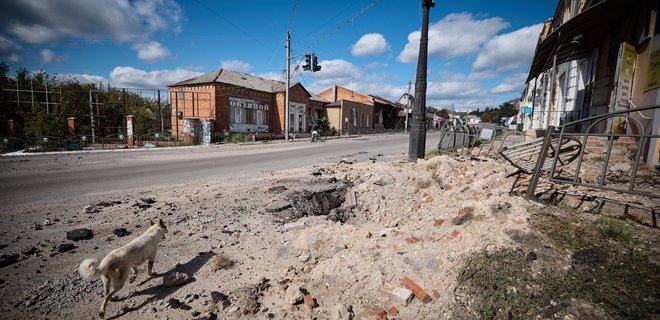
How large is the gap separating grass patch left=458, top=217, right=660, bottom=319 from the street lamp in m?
4.77

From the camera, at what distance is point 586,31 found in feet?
23.8

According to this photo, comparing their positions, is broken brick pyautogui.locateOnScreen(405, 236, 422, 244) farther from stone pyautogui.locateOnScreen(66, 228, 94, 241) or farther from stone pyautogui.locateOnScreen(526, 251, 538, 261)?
stone pyautogui.locateOnScreen(66, 228, 94, 241)

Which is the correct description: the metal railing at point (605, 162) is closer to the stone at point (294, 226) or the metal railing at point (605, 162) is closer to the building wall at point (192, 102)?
the stone at point (294, 226)

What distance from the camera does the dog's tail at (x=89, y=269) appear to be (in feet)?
7.23

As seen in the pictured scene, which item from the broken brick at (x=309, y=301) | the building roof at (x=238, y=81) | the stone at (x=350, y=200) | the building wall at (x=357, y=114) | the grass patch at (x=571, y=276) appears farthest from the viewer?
the building wall at (x=357, y=114)

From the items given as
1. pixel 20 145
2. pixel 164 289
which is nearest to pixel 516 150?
pixel 164 289

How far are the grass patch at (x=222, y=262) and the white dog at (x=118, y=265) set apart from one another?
0.61 meters

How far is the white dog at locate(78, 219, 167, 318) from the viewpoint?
7.41ft

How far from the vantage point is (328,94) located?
48.8 meters

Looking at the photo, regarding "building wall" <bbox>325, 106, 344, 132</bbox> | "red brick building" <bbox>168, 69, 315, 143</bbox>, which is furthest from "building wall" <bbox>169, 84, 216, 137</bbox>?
"building wall" <bbox>325, 106, 344, 132</bbox>

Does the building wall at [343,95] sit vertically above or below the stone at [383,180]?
above

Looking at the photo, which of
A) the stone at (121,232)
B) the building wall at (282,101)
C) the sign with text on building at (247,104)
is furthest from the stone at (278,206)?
the building wall at (282,101)

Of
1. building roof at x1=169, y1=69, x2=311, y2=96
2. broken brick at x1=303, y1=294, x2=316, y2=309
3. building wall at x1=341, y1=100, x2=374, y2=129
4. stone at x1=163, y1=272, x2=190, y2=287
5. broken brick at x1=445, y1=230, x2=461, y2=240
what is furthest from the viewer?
building wall at x1=341, y1=100, x2=374, y2=129

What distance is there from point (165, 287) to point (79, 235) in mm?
1925
